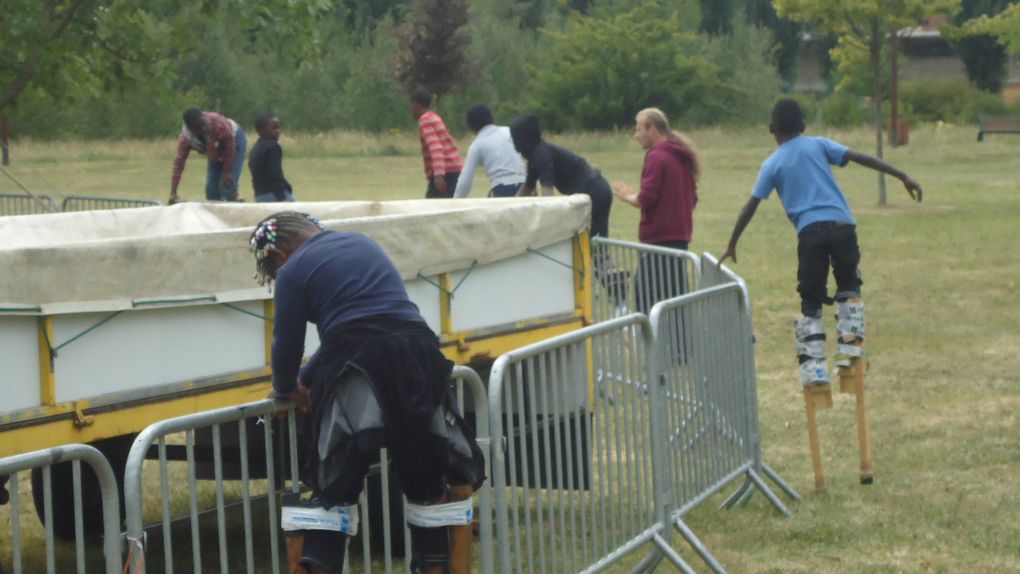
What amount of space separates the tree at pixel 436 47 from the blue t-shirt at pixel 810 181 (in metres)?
61.0

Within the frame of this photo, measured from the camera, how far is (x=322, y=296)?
4.94 meters

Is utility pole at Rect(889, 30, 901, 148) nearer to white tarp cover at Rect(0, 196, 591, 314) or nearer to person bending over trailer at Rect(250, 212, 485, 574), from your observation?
white tarp cover at Rect(0, 196, 591, 314)

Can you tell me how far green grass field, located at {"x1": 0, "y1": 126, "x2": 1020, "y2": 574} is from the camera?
717 centimetres

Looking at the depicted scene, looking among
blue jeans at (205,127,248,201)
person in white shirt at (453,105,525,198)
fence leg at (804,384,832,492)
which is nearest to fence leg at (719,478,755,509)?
fence leg at (804,384,832,492)

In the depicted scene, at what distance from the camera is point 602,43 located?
229 ft

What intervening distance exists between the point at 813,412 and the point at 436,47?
2445 inches

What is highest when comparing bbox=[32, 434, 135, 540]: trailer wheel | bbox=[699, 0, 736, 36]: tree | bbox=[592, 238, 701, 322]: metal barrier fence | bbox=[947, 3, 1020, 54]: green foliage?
bbox=[699, 0, 736, 36]: tree

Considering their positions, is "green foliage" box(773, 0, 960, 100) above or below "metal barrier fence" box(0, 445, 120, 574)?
above

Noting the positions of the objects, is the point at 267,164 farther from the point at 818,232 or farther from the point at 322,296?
the point at 322,296

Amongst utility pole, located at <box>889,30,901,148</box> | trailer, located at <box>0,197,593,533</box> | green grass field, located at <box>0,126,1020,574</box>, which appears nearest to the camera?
trailer, located at <box>0,197,593,533</box>

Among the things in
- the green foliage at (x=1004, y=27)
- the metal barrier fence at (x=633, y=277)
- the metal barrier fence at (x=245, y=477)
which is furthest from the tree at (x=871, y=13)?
the metal barrier fence at (x=245, y=477)

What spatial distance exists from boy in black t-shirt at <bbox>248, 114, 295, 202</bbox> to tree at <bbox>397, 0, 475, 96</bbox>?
52797 millimetres

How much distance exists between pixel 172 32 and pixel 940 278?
335 inches

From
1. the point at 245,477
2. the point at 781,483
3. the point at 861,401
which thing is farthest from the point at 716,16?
the point at 245,477
